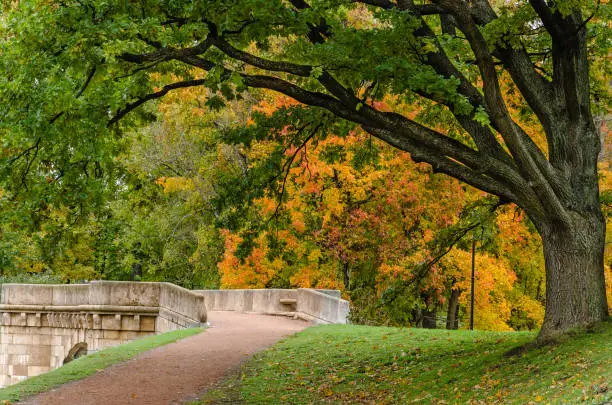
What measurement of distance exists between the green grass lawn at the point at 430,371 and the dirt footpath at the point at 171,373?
62 centimetres

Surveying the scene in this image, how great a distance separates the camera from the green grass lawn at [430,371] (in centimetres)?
821

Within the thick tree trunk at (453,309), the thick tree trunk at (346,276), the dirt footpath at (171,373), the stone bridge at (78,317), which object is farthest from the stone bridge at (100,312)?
the thick tree trunk at (453,309)

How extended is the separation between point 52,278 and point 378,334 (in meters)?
23.9

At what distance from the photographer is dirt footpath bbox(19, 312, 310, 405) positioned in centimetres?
1130

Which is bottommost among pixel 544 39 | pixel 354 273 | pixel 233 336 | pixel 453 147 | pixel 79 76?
pixel 233 336

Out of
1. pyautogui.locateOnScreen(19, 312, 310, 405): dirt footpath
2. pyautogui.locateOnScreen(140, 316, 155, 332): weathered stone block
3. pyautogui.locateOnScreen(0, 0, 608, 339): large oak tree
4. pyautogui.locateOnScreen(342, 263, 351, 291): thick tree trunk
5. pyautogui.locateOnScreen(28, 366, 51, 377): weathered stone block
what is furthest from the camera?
pyautogui.locateOnScreen(28, 366, 51, 377): weathered stone block

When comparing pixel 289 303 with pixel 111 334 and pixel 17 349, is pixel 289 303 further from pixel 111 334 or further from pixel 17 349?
pixel 17 349

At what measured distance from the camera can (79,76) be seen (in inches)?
399

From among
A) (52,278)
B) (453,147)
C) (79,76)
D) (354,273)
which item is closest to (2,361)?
(52,278)

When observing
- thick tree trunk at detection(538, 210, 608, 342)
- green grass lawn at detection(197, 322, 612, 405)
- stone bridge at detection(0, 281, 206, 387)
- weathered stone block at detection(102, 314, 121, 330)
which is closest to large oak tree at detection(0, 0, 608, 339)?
A: thick tree trunk at detection(538, 210, 608, 342)

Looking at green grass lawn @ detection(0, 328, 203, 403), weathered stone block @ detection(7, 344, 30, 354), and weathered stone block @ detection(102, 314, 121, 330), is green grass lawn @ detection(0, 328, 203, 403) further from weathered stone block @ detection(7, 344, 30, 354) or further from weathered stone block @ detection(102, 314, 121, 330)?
weathered stone block @ detection(7, 344, 30, 354)

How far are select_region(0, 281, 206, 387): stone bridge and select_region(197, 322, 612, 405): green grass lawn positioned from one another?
6147 mm

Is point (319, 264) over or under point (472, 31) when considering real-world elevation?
under

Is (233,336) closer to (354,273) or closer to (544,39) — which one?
(354,273)
